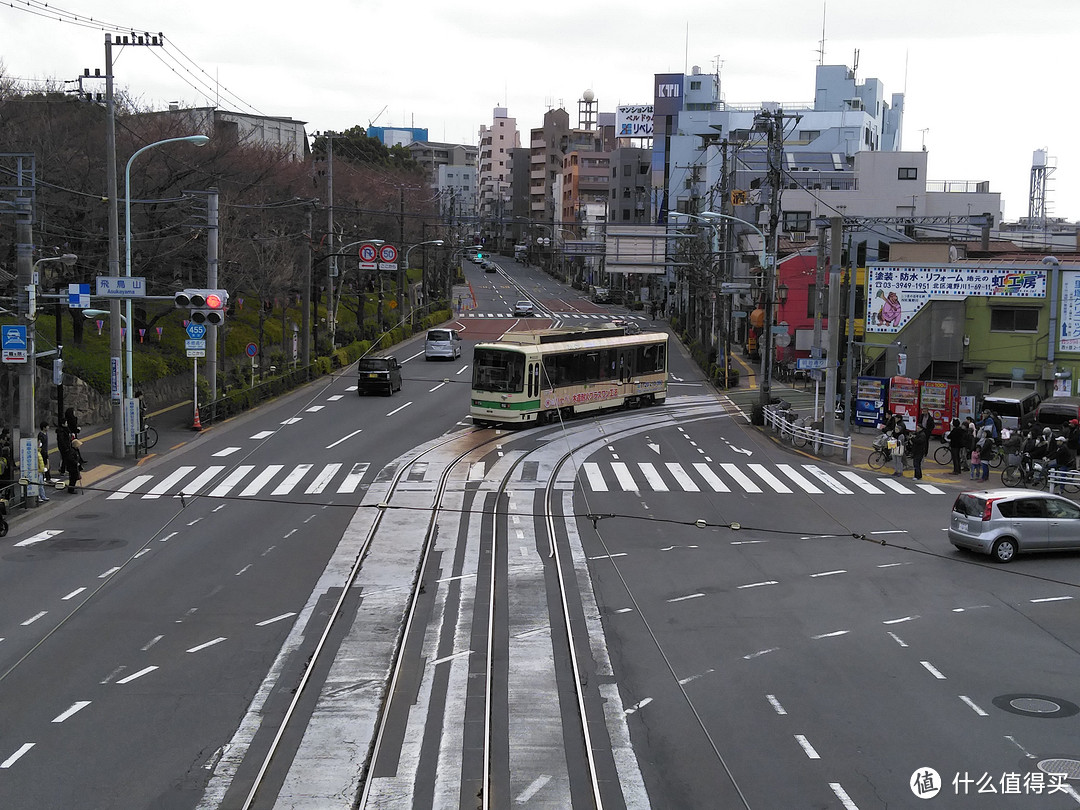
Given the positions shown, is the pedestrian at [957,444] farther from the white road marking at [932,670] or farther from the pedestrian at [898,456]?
the white road marking at [932,670]

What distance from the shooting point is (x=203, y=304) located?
31469 millimetres

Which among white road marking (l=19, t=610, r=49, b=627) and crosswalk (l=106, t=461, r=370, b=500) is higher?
white road marking (l=19, t=610, r=49, b=627)

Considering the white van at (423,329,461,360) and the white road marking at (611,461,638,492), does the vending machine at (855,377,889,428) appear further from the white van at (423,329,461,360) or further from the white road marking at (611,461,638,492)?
the white van at (423,329,461,360)

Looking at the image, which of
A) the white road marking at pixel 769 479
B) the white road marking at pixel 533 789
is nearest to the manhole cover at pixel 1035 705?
the white road marking at pixel 533 789

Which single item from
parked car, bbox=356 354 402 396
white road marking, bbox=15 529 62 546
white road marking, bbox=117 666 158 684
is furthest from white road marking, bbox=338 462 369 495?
parked car, bbox=356 354 402 396

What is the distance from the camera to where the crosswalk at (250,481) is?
2789 centimetres

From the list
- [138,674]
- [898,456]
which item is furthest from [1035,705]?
[898,456]

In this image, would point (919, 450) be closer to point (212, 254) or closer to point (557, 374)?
point (557, 374)

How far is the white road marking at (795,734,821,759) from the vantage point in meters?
11.8

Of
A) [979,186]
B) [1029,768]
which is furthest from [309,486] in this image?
[979,186]

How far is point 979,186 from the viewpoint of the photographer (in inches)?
3642

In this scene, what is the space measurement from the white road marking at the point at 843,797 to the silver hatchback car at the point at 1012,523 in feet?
39.9

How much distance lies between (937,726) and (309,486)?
19500 millimetres

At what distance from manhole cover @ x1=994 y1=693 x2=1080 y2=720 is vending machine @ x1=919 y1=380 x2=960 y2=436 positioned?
87.8 ft
